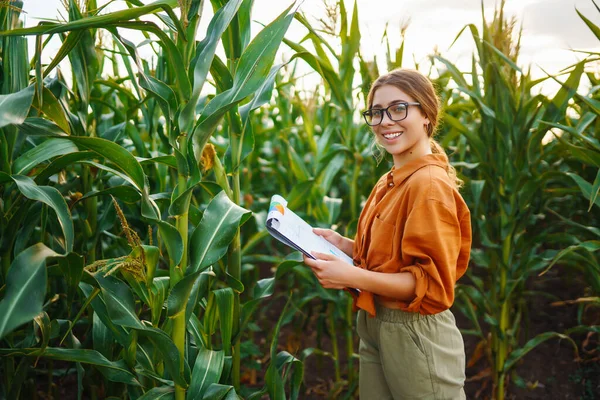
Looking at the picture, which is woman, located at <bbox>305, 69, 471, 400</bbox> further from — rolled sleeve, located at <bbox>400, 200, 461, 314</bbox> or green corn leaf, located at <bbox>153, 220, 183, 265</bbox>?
green corn leaf, located at <bbox>153, 220, 183, 265</bbox>

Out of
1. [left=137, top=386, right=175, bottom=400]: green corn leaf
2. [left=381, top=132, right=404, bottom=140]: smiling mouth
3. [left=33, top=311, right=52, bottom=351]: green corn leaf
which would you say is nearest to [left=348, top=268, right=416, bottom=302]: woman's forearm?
[left=381, top=132, right=404, bottom=140]: smiling mouth

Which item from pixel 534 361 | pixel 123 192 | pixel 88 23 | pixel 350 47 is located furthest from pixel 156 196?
pixel 534 361

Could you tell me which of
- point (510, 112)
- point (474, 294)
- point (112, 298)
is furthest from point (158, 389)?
point (510, 112)

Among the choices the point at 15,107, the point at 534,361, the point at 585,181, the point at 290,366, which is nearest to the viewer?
the point at 15,107

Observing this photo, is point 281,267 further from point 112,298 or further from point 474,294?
point 474,294

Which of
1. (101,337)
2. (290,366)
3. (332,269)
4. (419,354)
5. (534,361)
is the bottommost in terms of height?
(534,361)

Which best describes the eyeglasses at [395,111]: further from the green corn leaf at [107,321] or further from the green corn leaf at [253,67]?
the green corn leaf at [107,321]

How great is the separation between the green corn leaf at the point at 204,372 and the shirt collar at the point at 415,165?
77 centimetres

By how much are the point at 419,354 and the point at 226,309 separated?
59cm

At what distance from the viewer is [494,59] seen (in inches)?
97.6

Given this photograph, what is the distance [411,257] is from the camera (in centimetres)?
152

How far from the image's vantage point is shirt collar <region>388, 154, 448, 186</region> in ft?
5.21

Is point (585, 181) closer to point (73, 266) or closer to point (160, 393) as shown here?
point (160, 393)

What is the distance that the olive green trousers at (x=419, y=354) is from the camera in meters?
1.57
